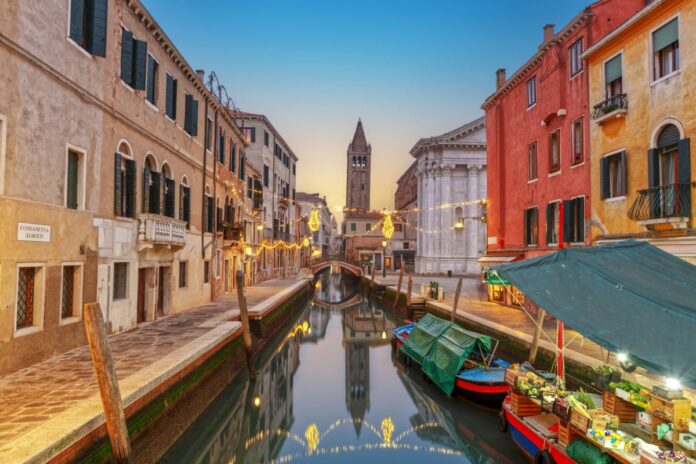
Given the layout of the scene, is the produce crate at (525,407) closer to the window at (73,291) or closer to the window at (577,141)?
the window at (73,291)

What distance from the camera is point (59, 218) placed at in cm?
880

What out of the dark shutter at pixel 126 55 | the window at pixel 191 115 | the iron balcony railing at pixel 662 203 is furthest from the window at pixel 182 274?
the iron balcony railing at pixel 662 203

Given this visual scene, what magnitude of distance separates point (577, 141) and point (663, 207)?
16.2 ft

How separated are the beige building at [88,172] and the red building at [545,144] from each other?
11.8m

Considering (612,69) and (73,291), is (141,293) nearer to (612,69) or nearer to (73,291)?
(73,291)

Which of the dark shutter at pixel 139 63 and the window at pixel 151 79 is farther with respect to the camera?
the window at pixel 151 79

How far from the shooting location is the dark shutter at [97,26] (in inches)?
381

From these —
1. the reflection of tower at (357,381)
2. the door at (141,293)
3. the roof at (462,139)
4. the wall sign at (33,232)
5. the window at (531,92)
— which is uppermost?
the roof at (462,139)

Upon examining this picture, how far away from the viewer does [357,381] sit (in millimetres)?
13320

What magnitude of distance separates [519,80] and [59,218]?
17.0 metres

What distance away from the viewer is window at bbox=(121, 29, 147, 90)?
11.3 meters

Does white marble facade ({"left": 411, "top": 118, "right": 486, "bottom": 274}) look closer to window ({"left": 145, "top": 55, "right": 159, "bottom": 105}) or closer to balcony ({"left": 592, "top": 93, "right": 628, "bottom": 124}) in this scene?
balcony ({"left": 592, "top": 93, "right": 628, "bottom": 124})

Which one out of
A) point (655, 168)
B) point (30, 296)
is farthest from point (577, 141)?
point (30, 296)

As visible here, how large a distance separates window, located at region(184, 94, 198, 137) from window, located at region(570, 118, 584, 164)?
41.9 feet
